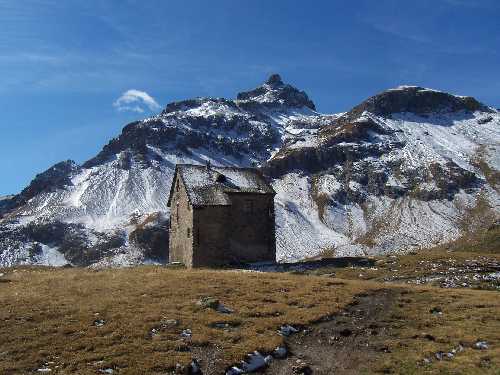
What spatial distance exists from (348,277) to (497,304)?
15865mm

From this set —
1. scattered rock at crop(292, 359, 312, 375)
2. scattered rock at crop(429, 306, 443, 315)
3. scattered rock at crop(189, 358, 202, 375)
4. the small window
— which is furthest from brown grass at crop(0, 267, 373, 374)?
the small window

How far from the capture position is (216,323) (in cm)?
2661

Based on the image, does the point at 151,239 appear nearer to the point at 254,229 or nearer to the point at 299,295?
the point at 254,229

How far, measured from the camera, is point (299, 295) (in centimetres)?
3356

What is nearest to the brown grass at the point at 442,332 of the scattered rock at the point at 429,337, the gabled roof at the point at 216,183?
the scattered rock at the point at 429,337

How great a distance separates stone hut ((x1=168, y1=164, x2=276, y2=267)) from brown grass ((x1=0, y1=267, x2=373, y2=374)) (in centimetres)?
1709

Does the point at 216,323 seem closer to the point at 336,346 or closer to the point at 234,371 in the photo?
the point at 234,371

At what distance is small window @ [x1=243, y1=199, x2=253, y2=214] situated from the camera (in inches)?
2409

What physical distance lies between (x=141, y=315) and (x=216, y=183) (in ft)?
116

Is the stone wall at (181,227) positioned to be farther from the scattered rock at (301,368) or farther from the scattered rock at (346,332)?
the scattered rock at (301,368)

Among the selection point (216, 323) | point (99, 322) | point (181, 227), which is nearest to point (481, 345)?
point (216, 323)

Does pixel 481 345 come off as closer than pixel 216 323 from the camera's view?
Yes

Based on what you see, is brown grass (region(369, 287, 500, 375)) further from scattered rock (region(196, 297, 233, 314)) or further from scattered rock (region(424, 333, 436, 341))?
scattered rock (region(196, 297, 233, 314))

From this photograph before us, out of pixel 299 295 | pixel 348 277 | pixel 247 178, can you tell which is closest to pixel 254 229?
pixel 247 178
